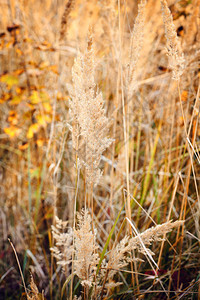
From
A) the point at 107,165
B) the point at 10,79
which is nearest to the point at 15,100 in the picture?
the point at 10,79

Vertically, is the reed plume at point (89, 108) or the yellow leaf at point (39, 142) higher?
the reed plume at point (89, 108)

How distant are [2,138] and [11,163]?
0.31 meters

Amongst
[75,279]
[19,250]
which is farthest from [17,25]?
[75,279]

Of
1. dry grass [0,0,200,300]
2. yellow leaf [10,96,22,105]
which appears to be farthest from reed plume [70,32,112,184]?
yellow leaf [10,96,22,105]

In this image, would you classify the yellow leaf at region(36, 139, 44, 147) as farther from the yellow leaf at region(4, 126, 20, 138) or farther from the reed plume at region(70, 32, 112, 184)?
the reed plume at region(70, 32, 112, 184)

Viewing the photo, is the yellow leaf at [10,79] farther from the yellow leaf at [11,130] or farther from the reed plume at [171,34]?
the reed plume at [171,34]

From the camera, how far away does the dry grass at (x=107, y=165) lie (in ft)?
2.23

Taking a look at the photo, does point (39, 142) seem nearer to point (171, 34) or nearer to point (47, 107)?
point (47, 107)

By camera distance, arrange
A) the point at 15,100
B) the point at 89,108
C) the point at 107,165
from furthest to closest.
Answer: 1. the point at 15,100
2. the point at 107,165
3. the point at 89,108

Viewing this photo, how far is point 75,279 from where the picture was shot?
1.07m

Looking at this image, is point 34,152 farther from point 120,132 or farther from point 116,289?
point 116,289

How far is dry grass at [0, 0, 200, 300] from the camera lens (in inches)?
26.8

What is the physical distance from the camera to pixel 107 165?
1469mm

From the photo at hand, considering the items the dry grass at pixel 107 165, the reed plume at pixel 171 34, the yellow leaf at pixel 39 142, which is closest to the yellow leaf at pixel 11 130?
the dry grass at pixel 107 165
